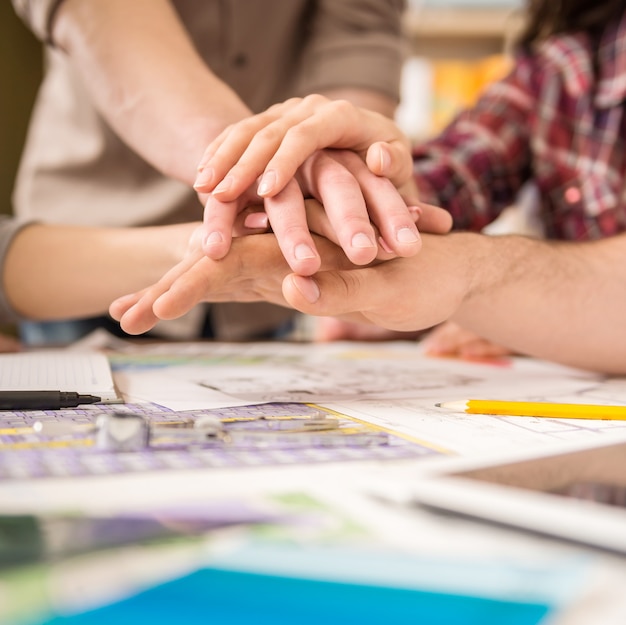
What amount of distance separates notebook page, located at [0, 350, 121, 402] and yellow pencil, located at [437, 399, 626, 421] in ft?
0.80

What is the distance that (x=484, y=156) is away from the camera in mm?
1158

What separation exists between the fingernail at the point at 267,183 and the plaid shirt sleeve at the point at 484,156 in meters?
0.56

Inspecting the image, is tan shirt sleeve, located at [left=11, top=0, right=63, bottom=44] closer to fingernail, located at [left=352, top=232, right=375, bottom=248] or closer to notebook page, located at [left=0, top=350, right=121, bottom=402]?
notebook page, located at [left=0, top=350, right=121, bottom=402]

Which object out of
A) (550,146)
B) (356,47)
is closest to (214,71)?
(356,47)

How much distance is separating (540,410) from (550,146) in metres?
0.79

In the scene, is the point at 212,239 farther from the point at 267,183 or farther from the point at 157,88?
the point at 157,88

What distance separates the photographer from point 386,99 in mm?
1058

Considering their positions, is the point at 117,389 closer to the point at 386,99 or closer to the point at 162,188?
the point at 162,188

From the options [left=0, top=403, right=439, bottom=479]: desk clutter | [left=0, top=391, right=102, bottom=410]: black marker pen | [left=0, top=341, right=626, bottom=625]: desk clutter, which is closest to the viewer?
[left=0, top=341, right=626, bottom=625]: desk clutter

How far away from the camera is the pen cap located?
37 centimetres

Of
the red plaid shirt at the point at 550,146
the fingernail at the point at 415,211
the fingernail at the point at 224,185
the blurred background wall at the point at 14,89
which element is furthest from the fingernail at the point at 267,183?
the blurred background wall at the point at 14,89

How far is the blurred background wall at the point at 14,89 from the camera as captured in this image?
5.24 feet

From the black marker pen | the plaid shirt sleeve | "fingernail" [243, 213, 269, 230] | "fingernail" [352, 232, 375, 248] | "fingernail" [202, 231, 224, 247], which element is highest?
the plaid shirt sleeve

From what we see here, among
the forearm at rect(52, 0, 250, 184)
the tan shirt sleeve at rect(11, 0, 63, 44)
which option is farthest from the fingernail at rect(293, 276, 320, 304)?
the tan shirt sleeve at rect(11, 0, 63, 44)
